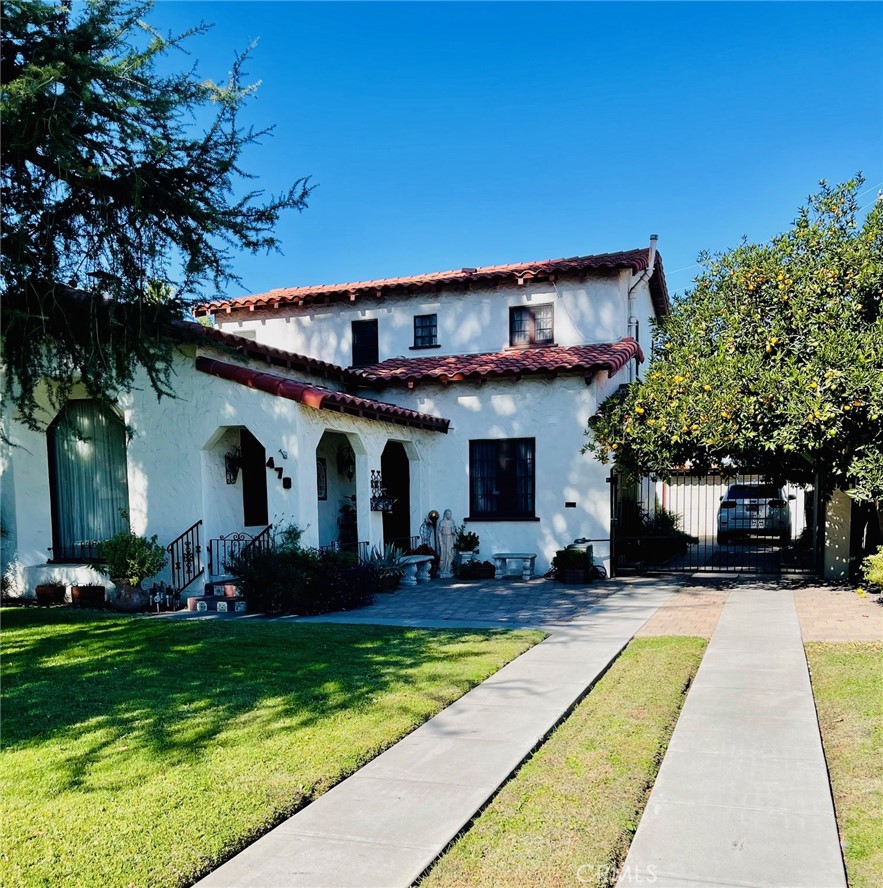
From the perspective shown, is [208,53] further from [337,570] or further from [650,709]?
[650,709]

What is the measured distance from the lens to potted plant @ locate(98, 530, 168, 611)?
37.3ft

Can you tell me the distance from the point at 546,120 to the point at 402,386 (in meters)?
6.34

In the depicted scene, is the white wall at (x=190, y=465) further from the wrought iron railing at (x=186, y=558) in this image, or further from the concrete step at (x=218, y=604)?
the concrete step at (x=218, y=604)

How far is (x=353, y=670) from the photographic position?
281 inches

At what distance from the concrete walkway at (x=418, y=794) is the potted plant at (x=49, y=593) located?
891cm

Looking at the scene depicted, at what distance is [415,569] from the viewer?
14.5m

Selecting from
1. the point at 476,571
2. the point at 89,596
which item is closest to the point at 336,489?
the point at 476,571

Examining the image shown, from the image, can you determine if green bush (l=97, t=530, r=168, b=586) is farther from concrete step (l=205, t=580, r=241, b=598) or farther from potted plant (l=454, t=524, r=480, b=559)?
potted plant (l=454, t=524, r=480, b=559)

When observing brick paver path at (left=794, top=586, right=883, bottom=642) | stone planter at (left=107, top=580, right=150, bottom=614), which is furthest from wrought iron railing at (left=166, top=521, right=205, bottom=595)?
brick paver path at (left=794, top=586, right=883, bottom=642)

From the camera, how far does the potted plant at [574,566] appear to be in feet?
46.7

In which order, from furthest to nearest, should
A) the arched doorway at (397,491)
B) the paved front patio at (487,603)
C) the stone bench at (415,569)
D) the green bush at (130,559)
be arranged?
the arched doorway at (397,491)
the stone bench at (415,569)
the green bush at (130,559)
the paved front patio at (487,603)

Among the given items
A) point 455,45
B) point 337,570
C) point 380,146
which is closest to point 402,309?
point 380,146

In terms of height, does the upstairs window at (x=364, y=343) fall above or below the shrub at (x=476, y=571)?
above

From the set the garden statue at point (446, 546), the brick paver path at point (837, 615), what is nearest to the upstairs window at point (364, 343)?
the garden statue at point (446, 546)
